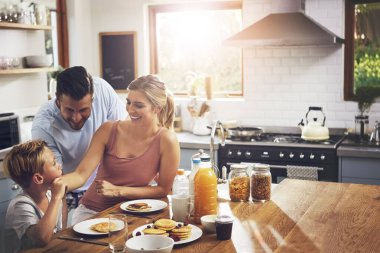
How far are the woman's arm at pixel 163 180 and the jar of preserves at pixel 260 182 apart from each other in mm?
457

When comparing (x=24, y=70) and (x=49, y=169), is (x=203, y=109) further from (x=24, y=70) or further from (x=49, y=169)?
(x=49, y=169)

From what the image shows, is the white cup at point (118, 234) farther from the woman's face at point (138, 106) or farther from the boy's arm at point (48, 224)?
the woman's face at point (138, 106)

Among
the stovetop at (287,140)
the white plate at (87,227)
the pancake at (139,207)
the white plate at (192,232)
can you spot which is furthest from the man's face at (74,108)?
the stovetop at (287,140)

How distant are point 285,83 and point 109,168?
106 inches

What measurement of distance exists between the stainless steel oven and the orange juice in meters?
2.24

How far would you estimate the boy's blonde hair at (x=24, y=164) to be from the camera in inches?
102

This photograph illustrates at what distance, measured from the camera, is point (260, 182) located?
290 centimetres

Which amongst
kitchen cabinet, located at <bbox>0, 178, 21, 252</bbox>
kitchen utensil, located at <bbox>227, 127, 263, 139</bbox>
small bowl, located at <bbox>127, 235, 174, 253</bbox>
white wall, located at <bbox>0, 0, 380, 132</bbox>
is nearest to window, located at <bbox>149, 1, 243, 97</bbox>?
white wall, located at <bbox>0, 0, 380, 132</bbox>

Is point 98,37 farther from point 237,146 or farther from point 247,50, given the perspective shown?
point 237,146

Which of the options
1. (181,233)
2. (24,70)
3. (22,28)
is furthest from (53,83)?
(181,233)

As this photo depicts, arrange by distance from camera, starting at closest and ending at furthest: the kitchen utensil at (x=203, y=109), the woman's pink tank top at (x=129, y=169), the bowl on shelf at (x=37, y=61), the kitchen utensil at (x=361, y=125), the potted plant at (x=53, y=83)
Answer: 1. the woman's pink tank top at (x=129, y=169)
2. the kitchen utensil at (x=361, y=125)
3. the bowl on shelf at (x=37, y=61)
4. the potted plant at (x=53, y=83)
5. the kitchen utensil at (x=203, y=109)

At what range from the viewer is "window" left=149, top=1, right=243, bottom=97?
5.73 metres

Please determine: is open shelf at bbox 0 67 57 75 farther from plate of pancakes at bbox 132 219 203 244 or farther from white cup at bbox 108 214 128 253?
white cup at bbox 108 214 128 253

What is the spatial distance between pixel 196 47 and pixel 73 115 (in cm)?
284
